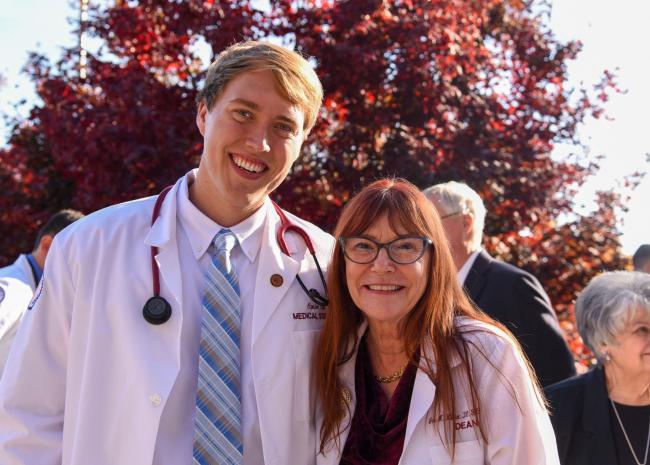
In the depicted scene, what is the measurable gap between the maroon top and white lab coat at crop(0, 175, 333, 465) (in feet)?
0.65

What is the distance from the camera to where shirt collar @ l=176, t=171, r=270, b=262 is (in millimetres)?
3191

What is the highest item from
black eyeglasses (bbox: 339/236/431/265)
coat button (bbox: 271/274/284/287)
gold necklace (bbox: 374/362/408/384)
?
black eyeglasses (bbox: 339/236/431/265)

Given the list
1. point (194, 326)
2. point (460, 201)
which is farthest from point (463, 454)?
point (460, 201)

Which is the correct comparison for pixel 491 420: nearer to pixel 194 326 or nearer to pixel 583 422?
pixel 194 326

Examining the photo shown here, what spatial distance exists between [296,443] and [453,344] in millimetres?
686

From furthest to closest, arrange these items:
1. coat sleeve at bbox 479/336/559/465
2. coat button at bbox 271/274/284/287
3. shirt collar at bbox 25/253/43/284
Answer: shirt collar at bbox 25/253/43/284 → coat button at bbox 271/274/284/287 → coat sleeve at bbox 479/336/559/465

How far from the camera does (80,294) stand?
2.93m

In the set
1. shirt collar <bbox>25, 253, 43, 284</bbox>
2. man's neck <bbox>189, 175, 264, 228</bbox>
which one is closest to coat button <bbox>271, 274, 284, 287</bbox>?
man's neck <bbox>189, 175, 264, 228</bbox>

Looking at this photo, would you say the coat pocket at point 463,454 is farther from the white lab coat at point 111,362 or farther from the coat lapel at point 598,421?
the coat lapel at point 598,421

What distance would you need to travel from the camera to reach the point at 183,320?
3.01 meters

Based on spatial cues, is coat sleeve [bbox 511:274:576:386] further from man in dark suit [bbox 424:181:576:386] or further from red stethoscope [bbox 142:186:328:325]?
red stethoscope [bbox 142:186:328:325]

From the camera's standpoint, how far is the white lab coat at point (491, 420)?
Result: 2.80 metres

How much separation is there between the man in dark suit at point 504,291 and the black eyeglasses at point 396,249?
180cm

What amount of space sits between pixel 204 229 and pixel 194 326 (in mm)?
397
